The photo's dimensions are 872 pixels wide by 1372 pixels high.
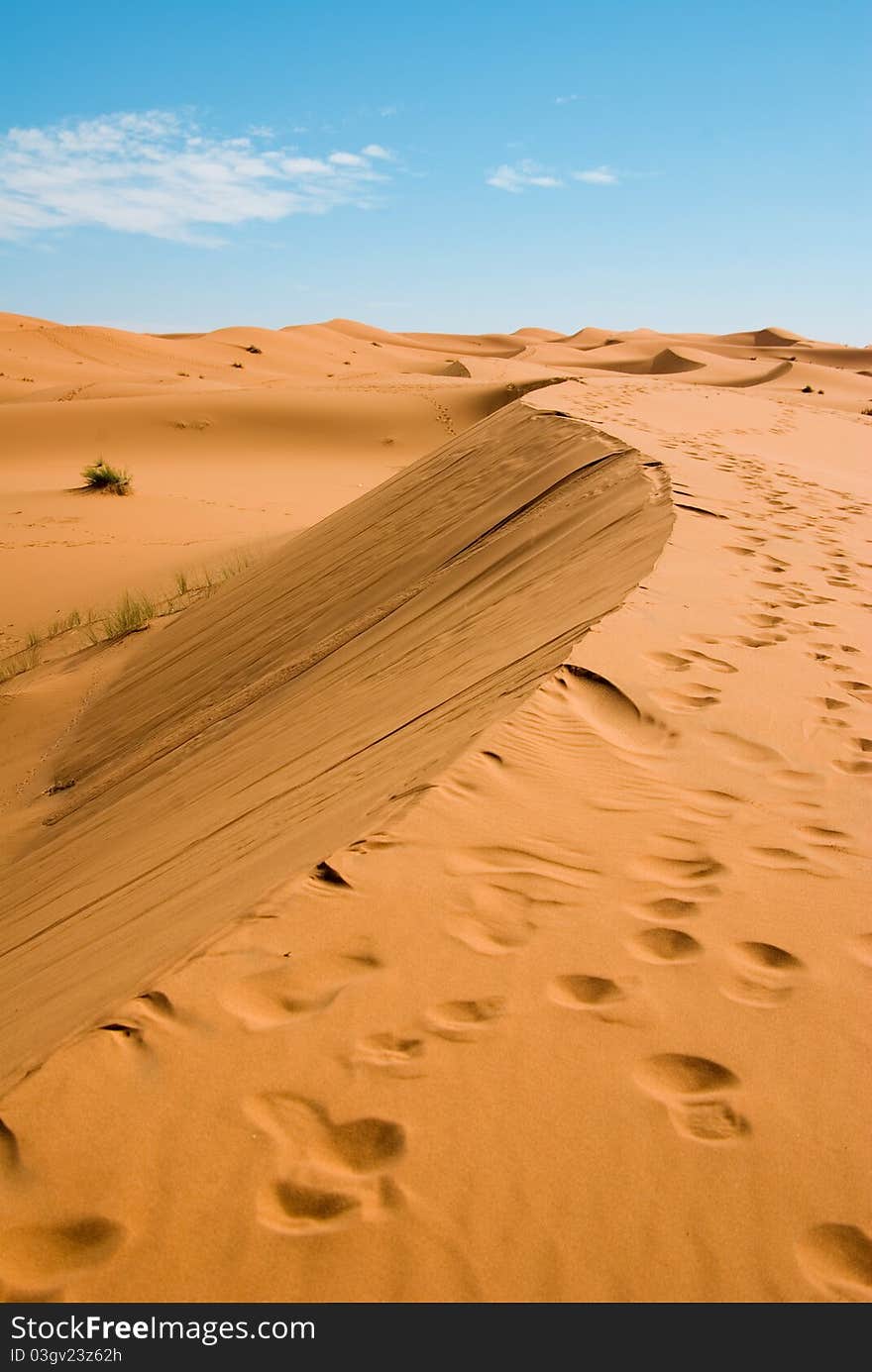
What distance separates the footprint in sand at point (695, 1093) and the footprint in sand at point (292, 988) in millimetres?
560

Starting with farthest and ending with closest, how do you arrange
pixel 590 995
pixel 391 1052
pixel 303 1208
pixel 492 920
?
pixel 492 920 < pixel 590 995 < pixel 391 1052 < pixel 303 1208

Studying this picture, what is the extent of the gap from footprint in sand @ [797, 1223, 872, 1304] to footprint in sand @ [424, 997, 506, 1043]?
599mm

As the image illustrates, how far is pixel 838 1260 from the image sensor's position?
136cm

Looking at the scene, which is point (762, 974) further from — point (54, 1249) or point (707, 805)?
point (54, 1249)

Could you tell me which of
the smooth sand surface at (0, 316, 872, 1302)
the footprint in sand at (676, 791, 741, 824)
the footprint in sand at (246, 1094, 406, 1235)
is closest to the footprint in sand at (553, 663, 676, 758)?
the smooth sand surface at (0, 316, 872, 1302)

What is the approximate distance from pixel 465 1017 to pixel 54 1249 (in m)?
0.73

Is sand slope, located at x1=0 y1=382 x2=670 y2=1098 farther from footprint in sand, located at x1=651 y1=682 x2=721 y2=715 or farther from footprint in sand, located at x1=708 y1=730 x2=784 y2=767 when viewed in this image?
footprint in sand, located at x1=708 y1=730 x2=784 y2=767

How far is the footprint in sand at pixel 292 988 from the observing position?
72.3 inches

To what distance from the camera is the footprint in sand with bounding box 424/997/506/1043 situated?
1.78 meters

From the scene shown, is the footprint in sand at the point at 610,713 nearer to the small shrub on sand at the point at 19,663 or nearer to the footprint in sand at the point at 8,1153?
the footprint in sand at the point at 8,1153

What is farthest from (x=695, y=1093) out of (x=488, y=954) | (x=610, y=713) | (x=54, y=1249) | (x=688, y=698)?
(x=688, y=698)

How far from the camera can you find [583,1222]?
1419 millimetres

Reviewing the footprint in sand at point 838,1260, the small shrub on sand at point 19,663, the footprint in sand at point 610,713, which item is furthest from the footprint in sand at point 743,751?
the small shrub on sand at point 19,663

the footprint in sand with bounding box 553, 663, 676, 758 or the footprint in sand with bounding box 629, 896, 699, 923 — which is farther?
the footprint in sand with bounding box 553, 663, 676, 758
